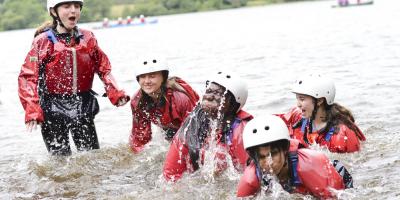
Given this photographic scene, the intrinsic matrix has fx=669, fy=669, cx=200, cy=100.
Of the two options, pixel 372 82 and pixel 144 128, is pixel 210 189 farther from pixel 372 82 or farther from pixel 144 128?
pixel 372 82

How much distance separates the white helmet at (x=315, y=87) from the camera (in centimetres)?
928

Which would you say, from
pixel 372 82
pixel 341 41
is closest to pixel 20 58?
pixel 341 41

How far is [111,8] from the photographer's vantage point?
119 m

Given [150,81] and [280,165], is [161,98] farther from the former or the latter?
[280,165]

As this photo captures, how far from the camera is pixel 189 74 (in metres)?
24.8

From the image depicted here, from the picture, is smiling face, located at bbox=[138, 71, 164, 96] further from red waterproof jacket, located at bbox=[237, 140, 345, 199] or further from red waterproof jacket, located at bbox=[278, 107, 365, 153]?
red waterproof jacket, located at bbox=[237, 140, 345, 199]

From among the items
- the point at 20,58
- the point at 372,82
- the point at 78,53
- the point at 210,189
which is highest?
the point at 78,53

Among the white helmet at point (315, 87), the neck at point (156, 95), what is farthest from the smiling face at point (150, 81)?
the white helmet at point (315, 87)

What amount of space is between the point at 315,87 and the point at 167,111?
2.08m

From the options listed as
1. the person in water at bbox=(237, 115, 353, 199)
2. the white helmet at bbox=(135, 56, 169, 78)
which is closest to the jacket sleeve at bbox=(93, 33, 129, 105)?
the white helmet at bbox=(135, 56, 169, 78)

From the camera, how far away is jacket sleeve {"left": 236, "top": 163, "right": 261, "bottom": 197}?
6.83 meters

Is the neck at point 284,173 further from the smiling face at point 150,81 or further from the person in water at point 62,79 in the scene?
the person in water at point 62,79

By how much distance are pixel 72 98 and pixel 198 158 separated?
2399 mm

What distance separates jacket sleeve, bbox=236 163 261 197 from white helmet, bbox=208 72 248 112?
1209 mm
